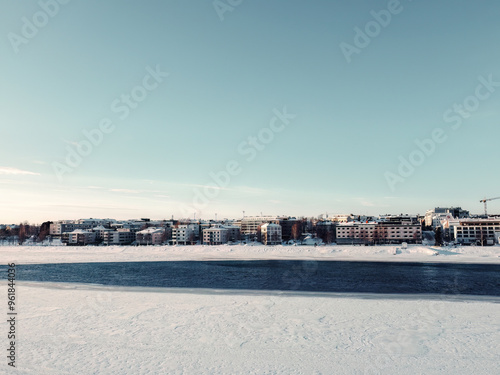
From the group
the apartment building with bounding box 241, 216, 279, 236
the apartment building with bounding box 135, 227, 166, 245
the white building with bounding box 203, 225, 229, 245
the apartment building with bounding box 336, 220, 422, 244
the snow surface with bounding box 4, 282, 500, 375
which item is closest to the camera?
the snow surface with bounding box 4, 282, 500, 375

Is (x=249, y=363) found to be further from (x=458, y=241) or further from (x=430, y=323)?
(x=458, y=241)

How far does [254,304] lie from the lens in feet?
75.2

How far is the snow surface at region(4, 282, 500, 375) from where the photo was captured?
39.8ft

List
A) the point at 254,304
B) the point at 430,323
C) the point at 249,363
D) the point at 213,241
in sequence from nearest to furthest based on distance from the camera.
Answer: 1. the point at 249,363
2. the point at 430,323
3. the point at 254,304
4. the point at 213,241

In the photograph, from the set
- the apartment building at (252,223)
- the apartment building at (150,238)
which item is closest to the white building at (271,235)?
the apartment building at (150,238)

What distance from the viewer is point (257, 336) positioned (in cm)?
1556

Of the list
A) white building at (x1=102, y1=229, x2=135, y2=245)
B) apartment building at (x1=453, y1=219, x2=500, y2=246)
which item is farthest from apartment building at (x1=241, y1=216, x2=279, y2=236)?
apartment building at (x1=453, y1=219, x2=500, y2=246)

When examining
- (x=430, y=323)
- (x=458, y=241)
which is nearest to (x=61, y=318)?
(x=430, y=323)

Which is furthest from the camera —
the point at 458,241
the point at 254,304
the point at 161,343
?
the point at 458,241

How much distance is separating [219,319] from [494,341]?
12892 mm

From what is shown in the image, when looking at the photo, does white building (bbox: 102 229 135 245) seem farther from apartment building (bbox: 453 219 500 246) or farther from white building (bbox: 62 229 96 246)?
apartment building (bbox: 453 219 500 246)

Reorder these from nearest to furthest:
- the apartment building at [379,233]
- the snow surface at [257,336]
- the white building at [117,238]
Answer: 1. the snow surface at [257,336]
2. the apartment building at [379,233]
3. the white building at [117,238]

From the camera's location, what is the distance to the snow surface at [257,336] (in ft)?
39.8

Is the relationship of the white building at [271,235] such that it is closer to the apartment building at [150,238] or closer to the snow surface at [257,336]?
the apartment building at [150,238]
